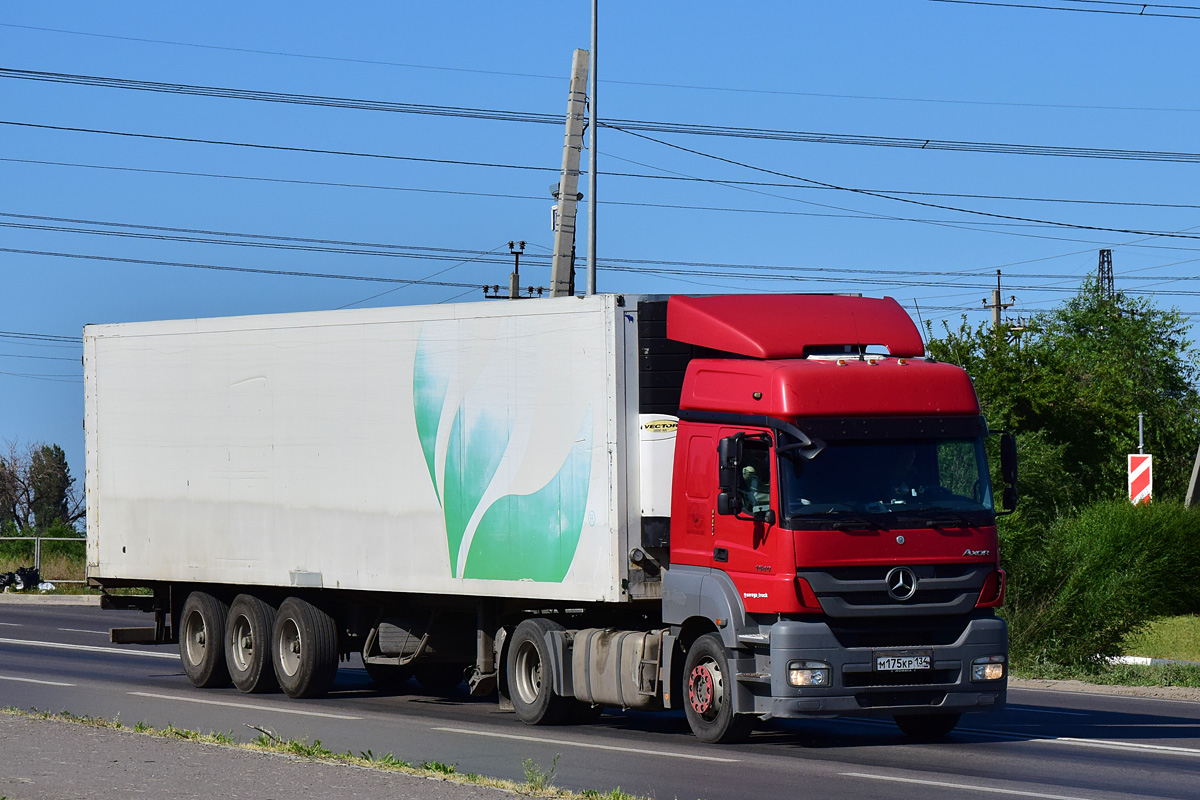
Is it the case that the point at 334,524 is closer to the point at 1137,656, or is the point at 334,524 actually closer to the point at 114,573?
the point at 114,573

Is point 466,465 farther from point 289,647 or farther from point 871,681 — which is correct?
point 871,681

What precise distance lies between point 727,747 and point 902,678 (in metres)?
1.43

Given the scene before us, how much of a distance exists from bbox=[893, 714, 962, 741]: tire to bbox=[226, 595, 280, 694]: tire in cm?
697

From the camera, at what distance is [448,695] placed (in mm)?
18828

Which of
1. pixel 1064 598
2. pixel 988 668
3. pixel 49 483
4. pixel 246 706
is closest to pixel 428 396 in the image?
pixel 246 706

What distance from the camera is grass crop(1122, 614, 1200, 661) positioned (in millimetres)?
23403

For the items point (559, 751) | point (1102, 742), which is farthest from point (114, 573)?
point (1102, 742)

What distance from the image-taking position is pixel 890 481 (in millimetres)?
13398

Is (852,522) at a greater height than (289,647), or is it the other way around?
(852,522)

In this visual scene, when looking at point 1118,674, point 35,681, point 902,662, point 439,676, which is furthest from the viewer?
point 1118,674

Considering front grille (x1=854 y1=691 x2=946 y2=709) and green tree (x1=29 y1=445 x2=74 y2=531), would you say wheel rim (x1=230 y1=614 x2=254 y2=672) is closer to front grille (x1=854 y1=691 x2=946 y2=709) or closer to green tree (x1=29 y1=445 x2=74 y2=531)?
front grille (x1=854 y1=691 x2=946 y2=709)

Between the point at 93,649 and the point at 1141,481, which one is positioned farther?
the point at 1141,481

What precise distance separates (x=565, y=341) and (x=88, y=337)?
7754 millimetres

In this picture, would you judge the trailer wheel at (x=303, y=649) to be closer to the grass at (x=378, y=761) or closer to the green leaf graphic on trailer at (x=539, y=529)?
the green leaf graphic on trailer at (x=539, y=529)
